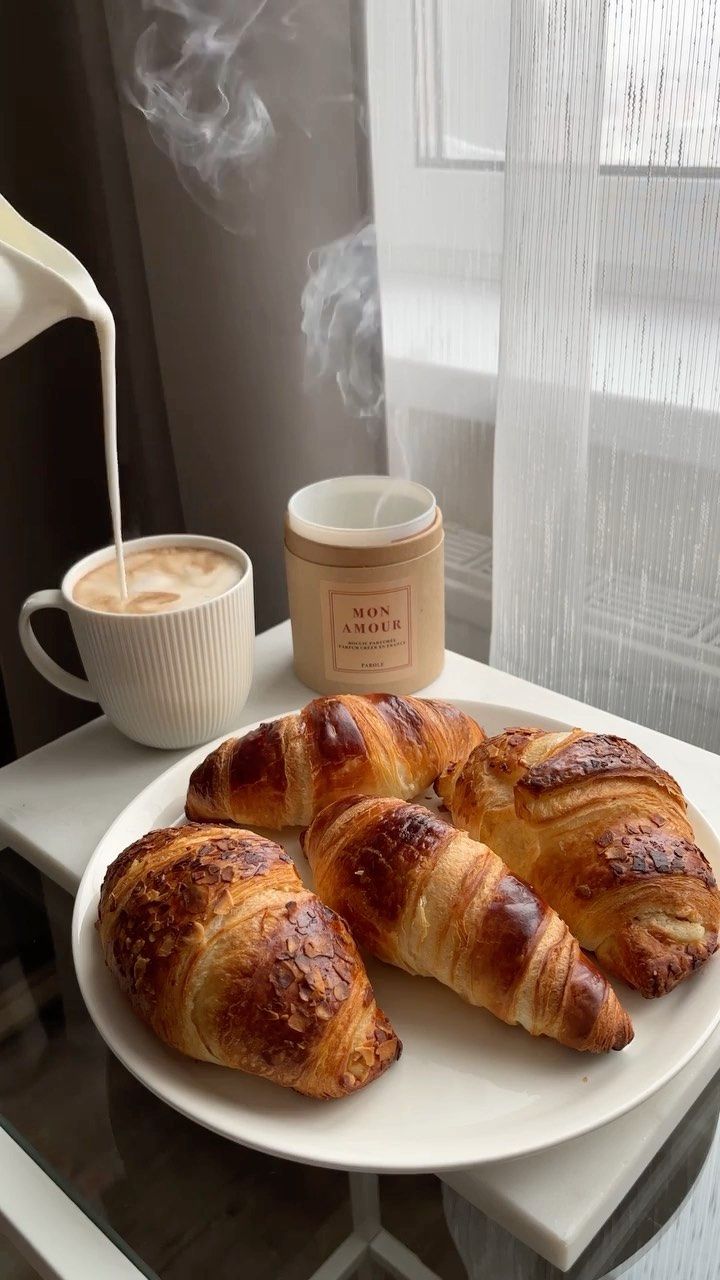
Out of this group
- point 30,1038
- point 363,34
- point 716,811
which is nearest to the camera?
point 30,1038

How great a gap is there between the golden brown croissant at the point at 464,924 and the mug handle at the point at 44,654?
0.35 meters

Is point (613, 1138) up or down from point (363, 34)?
down

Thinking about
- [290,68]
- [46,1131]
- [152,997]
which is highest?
[290,68]

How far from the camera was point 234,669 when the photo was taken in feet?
3.08

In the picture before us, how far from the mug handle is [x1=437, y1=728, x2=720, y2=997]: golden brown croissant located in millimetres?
379

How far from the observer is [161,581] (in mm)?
946

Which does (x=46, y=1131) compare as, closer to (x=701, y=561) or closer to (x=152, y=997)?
(x=152, y=997)

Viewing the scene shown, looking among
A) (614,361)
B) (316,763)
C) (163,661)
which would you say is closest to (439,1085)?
(316,763)

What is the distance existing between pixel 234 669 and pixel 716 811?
41 cm

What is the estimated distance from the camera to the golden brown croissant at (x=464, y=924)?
Answer: 60cm

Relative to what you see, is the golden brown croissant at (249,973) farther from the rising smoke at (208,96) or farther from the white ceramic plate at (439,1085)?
the rising smoke at (208,96)

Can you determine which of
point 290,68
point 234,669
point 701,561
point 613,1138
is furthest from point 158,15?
point 613,1138

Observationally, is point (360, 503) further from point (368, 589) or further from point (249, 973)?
point (249, 973)

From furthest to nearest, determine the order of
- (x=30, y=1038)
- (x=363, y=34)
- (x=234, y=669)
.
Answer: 1. (x=363, y=34)
2. (x=234, y=669)
3. (x=30, y=1038)
